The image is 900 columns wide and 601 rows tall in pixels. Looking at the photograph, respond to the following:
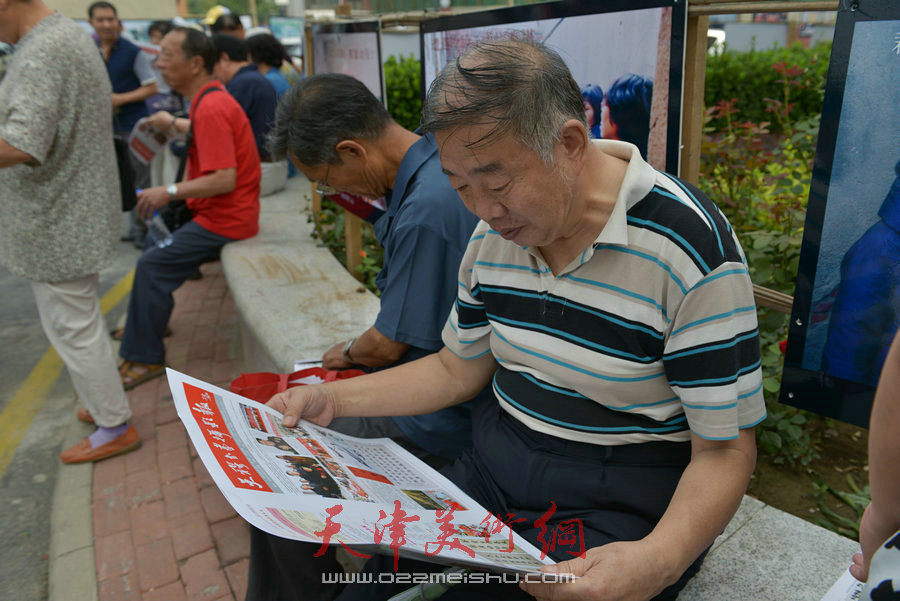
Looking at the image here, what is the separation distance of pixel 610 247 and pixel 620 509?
1.71 ft

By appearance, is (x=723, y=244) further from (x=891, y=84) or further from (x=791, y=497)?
(x=791, y=497)

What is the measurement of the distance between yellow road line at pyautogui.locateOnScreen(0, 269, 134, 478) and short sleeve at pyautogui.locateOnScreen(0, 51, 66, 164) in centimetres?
168

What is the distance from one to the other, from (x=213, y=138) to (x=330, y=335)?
168 centimetres

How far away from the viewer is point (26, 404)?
3.93m

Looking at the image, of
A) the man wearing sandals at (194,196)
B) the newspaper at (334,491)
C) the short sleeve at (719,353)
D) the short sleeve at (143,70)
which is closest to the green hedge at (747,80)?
the man wearing sandals at (194,196)

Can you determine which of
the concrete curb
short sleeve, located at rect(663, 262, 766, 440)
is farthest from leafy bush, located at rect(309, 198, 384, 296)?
short sleeve, located at rect(663, 262, 766, 440)

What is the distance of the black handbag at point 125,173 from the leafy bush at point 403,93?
2936 mm

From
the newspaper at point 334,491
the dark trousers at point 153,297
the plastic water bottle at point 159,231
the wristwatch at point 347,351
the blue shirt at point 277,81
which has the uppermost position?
the blue shirt at point 277,81

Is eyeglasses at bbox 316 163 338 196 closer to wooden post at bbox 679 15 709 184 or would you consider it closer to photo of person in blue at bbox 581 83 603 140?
photo of person in blue at bbox 581 83 603 140

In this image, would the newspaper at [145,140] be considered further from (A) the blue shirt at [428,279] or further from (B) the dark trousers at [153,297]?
(A) the blue shirt at [428,279]

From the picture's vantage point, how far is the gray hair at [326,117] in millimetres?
2050

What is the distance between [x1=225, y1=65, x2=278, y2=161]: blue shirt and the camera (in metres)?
5.43

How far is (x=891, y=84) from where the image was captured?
1.22 m

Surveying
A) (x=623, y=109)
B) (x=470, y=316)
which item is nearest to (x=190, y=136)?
(x=623, y=109)
